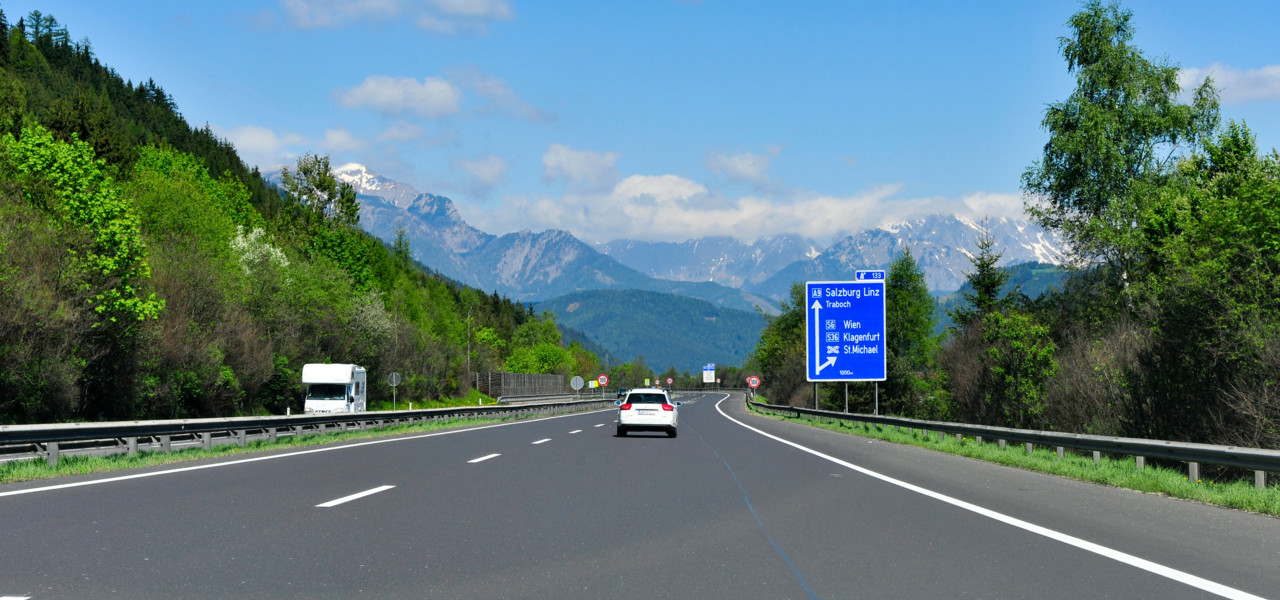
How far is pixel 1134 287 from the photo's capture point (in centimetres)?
2798

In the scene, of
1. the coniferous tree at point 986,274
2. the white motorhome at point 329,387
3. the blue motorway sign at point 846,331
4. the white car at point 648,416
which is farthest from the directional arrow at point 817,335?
the white motorhome at point 329,387

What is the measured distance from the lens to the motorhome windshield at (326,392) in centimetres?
4484

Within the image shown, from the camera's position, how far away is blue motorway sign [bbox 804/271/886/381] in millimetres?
34812

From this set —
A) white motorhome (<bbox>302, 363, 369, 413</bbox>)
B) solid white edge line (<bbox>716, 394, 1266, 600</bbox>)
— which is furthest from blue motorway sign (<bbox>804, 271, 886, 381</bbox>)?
white motorhome (<bbox>302, 363, 369, 413</bbox>)

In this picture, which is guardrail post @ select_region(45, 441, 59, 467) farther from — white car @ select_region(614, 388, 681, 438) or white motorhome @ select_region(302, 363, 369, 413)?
white motorhome @ select_region(302, 363, 369, 413)

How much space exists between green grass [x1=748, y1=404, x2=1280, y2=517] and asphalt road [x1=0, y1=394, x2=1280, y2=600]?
0.44 m

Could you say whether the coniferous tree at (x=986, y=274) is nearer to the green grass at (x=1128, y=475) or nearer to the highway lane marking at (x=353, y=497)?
the green grass at (x=1128, y=475)

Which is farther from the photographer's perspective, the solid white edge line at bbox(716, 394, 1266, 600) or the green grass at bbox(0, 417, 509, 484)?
the green grass at bbox(0, 417, 509, 484)

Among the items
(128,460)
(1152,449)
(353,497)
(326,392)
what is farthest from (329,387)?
(1152,449)

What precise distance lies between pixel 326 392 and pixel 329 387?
11.2 inches

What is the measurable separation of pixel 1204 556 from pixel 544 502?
623 cm

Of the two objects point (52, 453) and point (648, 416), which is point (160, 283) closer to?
point (648, 416)

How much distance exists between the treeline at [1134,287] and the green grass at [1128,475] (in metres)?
3.04

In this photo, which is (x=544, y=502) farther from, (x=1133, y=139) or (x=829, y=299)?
(x=1133, y=139)
